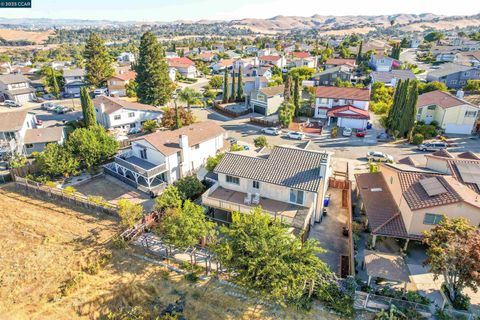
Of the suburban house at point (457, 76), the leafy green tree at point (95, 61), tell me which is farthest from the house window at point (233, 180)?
the suburban house at point (457, 76)

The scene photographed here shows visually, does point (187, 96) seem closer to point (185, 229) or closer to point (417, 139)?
point (417, 139)

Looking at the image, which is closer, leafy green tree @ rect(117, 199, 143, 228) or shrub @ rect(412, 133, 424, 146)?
leafy green tree @ rect(117, 199, 143, 228)

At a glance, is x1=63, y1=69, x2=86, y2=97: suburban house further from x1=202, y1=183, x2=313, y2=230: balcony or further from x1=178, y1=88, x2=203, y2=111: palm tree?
x1=202, y1=183, x2=313, y2=230: balcony

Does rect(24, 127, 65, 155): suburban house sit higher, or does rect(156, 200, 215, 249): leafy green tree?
rect(156, 200, 215, 249): leafy green tree

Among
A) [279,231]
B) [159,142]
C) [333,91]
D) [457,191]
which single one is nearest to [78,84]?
[159,142]

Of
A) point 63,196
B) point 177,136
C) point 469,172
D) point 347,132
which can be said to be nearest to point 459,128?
point 347,132

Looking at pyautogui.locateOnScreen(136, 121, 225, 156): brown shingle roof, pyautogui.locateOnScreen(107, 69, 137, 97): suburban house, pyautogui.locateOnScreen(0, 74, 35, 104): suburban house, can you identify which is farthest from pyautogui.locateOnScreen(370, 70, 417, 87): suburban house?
pyautogui.locateOnScreen(0, 74, 35, 104): suburban house
